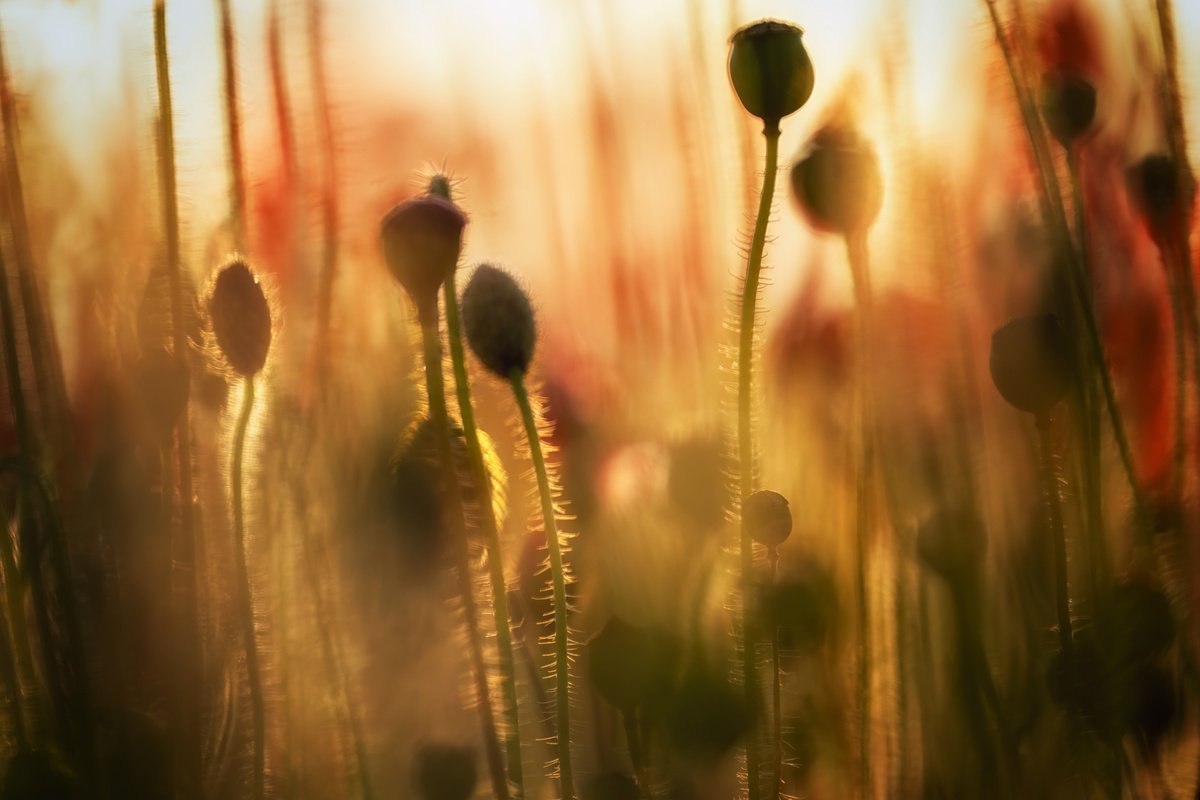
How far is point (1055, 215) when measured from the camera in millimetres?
679

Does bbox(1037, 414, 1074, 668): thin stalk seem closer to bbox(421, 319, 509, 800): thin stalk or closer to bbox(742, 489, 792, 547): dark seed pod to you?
bbox(742, 489, 792, 547): dark seed pod

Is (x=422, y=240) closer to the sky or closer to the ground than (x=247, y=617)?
closer to the sky

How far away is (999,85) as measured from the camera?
0.79m

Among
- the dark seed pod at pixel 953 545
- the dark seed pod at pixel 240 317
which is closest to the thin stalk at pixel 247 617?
the dark seed pod at pixel 240 317

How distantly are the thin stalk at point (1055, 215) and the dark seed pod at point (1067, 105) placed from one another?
0.10 feet

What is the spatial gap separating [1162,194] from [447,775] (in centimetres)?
55

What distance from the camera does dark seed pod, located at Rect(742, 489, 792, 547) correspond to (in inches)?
24.3

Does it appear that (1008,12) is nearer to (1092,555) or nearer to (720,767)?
(1092,555)

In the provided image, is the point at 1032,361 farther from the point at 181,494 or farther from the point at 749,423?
the point at 181,494

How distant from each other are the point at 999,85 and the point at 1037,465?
25 cm

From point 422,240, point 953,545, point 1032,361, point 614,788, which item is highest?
point 422,240

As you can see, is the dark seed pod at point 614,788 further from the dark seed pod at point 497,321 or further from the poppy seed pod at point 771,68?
the poppy seed pod at point 771,68

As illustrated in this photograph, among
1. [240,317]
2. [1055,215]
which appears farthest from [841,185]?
[240,317]

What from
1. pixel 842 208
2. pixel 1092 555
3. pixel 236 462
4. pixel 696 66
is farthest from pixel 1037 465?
pixel 236 462
